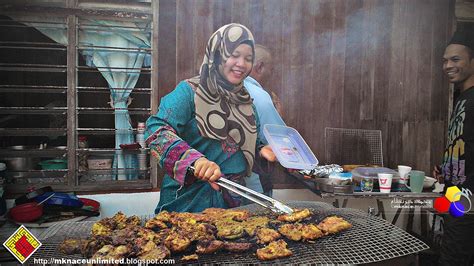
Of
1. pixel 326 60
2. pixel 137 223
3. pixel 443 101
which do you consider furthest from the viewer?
pixel 443 101

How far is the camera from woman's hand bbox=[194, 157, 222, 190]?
2560 millimetres

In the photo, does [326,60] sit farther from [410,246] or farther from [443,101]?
[410,246]

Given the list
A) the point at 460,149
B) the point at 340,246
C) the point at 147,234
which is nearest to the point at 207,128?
A: the point at 147,234

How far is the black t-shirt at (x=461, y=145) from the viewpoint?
118 inches

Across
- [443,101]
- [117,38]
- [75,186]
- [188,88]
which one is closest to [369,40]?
[443,101]

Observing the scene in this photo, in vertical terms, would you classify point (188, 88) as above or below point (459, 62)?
below

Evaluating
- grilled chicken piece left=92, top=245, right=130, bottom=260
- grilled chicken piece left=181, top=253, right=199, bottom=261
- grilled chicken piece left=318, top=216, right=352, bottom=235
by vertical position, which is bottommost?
grilled chicken piece left=181, top=253, right=199, bottom=261

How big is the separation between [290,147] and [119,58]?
1.55 meters

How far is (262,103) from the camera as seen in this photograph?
2.84 m

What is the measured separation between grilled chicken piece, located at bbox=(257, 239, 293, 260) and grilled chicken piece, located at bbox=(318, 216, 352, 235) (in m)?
0.35

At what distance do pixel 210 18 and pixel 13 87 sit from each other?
1519mm

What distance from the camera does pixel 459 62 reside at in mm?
3064

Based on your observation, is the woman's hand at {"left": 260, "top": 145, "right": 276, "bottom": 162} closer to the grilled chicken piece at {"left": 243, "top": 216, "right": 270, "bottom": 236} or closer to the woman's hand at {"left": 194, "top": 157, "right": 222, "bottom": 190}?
the woman's hand at {"left": 194, "top": 157, "right": 222, "bottom": 190}

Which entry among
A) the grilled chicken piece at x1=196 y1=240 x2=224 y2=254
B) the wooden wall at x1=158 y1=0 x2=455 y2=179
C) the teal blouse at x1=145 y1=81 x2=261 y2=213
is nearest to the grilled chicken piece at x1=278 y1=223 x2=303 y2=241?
the grilled chicken piece at x1=196 y1=240 x2=224 y2=254
